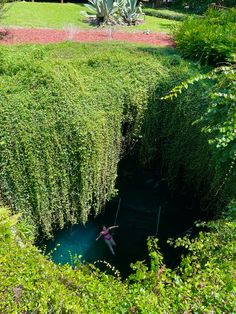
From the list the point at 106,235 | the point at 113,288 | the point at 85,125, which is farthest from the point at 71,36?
the point at 113,288

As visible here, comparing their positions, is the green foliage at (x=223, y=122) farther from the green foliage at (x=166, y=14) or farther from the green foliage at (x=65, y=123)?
the green foliage at (x=166, y=14)

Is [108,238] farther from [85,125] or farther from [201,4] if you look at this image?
[201,4]

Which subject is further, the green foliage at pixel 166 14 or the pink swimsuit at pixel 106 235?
the green foliage at pixel 166 14

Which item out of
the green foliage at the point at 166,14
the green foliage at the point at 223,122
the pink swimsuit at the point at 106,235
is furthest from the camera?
the green foliage at the point at 166,14

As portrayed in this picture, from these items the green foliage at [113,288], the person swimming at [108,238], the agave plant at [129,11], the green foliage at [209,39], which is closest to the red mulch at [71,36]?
the green foliage at [209,39]

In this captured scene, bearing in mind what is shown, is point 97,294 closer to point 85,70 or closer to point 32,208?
point 32,208

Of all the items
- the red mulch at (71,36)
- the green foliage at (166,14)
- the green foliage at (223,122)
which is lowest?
the green foliage at (223,122)

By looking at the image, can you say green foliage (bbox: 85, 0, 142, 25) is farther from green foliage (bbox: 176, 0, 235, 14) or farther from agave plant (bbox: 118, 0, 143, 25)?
green foliage (bbox: 176, 0, 235, 14)
